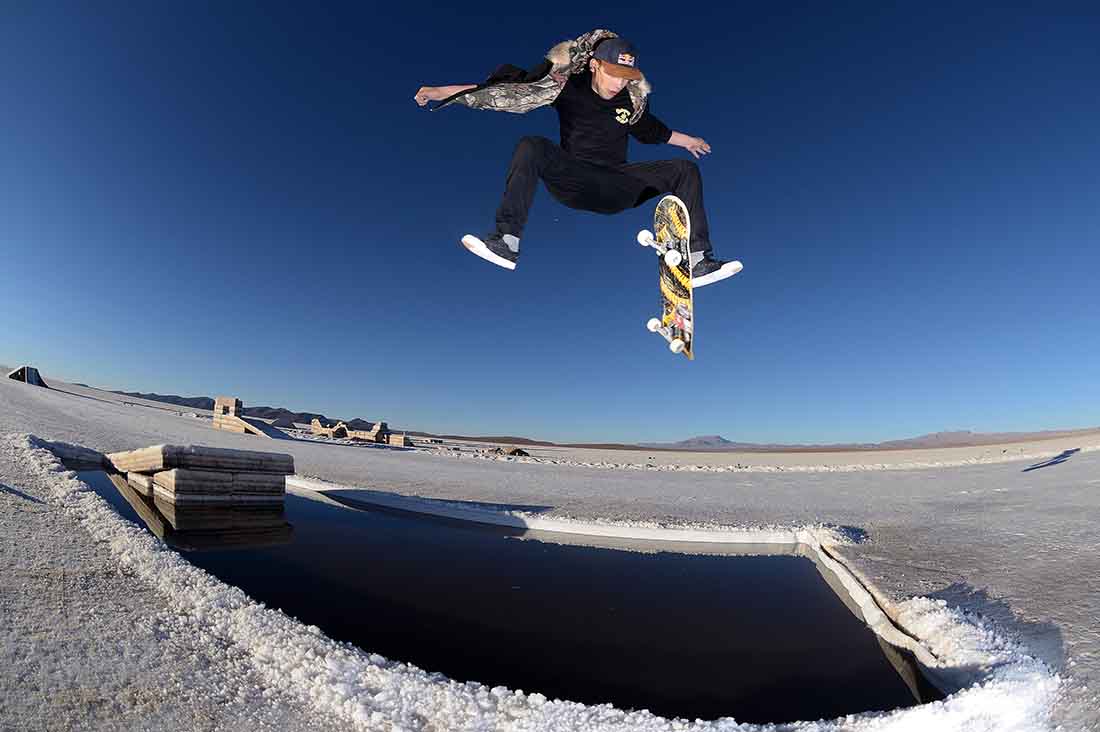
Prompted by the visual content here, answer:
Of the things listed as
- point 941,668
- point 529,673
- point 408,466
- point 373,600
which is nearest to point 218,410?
point 408,466

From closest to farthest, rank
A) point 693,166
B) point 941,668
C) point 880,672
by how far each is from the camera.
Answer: point 941,668, point 880,672, point 693,166

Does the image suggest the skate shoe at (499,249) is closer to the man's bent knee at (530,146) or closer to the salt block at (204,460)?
the man's bent knee at (530,146)

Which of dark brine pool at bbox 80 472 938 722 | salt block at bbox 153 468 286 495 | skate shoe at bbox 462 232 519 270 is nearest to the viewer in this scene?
dark brine pool at bbox 80 472 938 722

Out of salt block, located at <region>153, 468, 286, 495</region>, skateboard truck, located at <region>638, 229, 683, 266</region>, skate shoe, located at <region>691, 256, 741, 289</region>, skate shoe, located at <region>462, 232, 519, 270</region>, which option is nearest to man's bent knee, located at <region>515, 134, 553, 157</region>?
skate shoe, located at <region>462, 232, 519, 270</region>

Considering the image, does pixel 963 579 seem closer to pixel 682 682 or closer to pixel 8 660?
pixel 682 682

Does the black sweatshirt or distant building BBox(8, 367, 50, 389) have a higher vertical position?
the black sweatshirt

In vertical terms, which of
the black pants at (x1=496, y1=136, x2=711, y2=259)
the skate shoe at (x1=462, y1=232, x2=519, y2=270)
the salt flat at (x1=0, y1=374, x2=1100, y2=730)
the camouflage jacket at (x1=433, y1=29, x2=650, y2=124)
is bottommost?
the salt flat at (x1=0, y1=374, x2=1100, y2=730)

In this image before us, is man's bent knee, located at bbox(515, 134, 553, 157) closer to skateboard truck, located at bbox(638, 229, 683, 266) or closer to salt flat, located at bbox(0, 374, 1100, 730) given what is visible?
skateboard truck, located at bbox(638, 229, 683, 266)

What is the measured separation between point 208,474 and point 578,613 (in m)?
4.78

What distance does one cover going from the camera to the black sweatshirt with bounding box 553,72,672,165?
11.7 feet

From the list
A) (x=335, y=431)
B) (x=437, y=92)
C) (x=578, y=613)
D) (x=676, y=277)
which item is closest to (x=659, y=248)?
(x=676, y=277)

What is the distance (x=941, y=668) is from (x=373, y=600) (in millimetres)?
3703

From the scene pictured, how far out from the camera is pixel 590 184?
370cm

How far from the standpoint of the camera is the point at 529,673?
2869 millimetres
